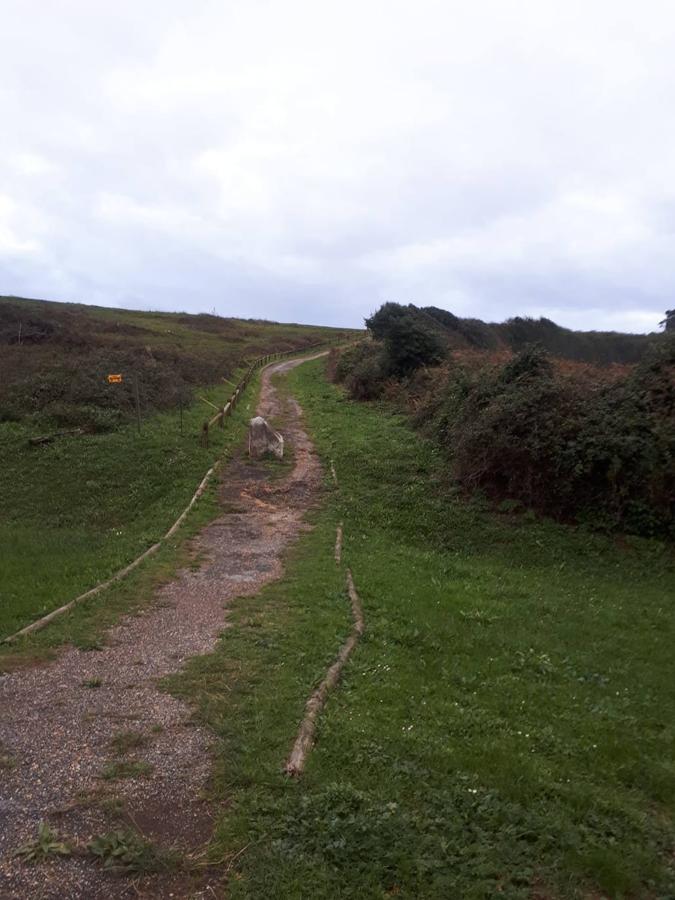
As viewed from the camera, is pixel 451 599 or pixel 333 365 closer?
pixel 451 599

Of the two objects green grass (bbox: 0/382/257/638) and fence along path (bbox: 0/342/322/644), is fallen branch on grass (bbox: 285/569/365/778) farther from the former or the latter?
green grass (bbox: 0/382/257/638)

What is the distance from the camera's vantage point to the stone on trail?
733 inches

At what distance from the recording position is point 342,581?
9.88 meters

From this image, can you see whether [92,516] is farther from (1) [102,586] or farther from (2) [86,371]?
(2) [86,371]

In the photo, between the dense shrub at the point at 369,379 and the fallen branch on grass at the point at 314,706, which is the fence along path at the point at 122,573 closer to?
the fallen branch on grass at the point at 314,706

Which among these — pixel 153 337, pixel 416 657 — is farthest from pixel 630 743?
pixel 153 337

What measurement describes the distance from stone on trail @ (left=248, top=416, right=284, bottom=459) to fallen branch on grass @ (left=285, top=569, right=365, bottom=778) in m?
10.5

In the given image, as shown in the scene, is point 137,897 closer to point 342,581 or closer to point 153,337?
point 342,581

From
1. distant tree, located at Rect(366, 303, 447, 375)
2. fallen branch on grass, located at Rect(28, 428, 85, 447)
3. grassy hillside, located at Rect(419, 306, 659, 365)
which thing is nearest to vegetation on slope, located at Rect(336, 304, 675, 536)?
fallen branch on grass, located at Rect(28, 428, 85, 447)

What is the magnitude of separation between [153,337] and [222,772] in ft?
148

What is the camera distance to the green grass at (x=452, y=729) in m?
3.96

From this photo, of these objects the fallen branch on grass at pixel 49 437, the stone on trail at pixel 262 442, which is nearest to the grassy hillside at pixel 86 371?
the fallen branch on grass at pixel 49 437

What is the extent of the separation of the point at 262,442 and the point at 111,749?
13795 millimetres

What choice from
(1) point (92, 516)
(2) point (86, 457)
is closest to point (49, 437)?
(2) point (86, 457)
